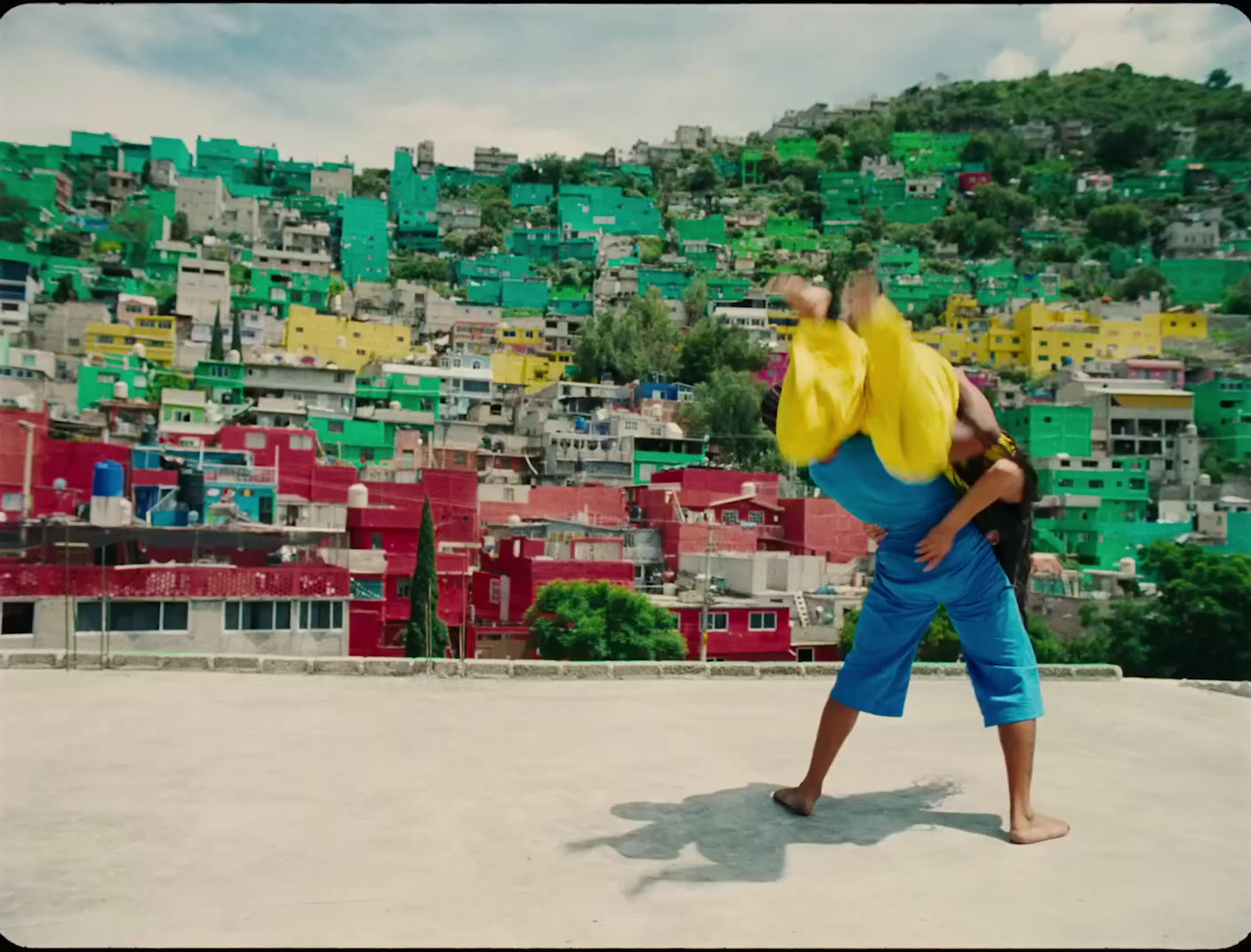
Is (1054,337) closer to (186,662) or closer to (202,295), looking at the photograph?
(202,295)

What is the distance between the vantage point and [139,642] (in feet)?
44.6

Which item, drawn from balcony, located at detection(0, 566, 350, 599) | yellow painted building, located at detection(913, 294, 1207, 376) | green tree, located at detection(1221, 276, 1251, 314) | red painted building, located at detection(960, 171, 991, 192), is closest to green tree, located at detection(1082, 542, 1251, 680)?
balcony, located at detection(0, 566, 350, 599)

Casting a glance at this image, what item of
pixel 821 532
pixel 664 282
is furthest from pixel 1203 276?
pixel 821 532

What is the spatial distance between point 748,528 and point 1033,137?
299 ft

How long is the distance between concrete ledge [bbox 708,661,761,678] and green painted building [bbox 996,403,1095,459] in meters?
40.1

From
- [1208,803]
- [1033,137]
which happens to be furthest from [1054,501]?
[1033,137]

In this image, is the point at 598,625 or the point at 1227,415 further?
the point at 1227,415

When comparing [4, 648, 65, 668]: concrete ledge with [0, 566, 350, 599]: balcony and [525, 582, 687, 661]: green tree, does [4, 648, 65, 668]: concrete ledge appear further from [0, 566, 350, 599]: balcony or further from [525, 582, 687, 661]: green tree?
[525, 582, 687, 661]: green tree

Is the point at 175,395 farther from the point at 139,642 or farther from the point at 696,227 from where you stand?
the point at 696,227

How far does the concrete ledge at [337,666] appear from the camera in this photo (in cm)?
612

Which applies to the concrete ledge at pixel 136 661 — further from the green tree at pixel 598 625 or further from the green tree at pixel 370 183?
the green tree at pixel 370 183

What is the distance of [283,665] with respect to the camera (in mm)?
6234

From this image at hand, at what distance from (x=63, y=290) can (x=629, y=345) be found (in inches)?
1112

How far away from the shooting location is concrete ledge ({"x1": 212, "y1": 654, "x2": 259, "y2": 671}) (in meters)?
6.09
